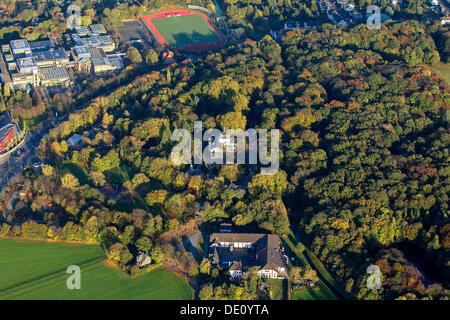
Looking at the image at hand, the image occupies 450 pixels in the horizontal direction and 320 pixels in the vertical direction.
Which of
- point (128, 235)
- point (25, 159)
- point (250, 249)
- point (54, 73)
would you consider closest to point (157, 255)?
point (128, 235)

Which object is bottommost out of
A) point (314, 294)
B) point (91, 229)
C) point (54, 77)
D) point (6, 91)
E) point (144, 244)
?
point (314, 294)

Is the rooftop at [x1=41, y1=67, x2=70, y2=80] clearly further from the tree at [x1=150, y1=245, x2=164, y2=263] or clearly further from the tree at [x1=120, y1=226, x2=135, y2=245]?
the tree at [x1=150, y1=245, x2=164, y2=263]

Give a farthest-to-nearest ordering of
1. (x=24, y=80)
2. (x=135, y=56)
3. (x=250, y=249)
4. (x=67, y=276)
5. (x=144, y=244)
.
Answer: (x=135, y=56), (x=24, y=80), (x=250, y=249), (x=144, y=244), (x=67, y=276)

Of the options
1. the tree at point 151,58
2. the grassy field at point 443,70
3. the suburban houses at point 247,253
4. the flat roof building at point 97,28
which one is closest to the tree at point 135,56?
the tree at point 151,58

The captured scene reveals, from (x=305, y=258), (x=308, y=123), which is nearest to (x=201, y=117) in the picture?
(x=308, y=123)

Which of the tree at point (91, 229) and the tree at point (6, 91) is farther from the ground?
the tree at point (6, 91)

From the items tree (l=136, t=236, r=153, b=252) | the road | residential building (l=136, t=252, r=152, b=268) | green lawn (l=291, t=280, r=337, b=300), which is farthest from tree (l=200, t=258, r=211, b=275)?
the road

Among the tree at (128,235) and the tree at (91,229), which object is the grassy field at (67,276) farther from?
the tree at (128,235)

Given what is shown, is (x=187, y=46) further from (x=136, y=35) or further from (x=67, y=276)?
(x=67, y=276)
